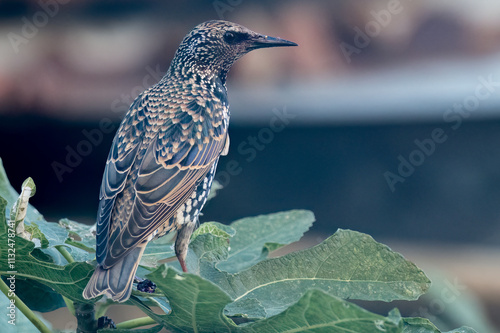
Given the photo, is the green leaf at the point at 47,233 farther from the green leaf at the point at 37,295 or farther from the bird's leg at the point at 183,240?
the bird's leg at the point at 183,240

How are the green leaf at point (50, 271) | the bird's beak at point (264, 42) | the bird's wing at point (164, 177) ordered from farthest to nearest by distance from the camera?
the bird's beak at point (264, 42), the bird's wing at point (164, 177), the green leaf at point (50, 271)

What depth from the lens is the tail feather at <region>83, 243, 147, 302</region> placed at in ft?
1.81

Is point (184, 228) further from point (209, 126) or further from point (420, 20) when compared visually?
point (420, 20)

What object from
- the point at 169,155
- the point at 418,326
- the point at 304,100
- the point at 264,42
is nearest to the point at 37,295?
the point at 169,155

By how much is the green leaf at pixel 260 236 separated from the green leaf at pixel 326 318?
0.93ft

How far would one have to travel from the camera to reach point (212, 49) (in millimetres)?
1157

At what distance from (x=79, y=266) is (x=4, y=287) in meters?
0.08

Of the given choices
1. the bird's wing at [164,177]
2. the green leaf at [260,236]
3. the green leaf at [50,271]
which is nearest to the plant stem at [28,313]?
the green leaf at [50,271]

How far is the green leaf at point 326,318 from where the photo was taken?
1.41 ft

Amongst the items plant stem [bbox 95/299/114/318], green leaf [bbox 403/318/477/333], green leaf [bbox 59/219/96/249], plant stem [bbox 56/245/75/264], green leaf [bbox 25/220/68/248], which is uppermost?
green leaf [bbox 403/318/477/333]

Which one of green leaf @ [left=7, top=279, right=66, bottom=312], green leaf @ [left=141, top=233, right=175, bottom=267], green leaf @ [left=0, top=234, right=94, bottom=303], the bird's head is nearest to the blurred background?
the bird's head

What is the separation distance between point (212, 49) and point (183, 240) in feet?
1.36

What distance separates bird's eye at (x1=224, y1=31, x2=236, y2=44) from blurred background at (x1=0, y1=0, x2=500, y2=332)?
1127mm

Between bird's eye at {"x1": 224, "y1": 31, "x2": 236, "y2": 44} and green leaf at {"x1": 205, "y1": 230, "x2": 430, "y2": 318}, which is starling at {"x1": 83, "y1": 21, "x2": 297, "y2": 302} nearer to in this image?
bird's eye at {"x1": 224, "y1": 31, "x2": 236, "y2": 44}
